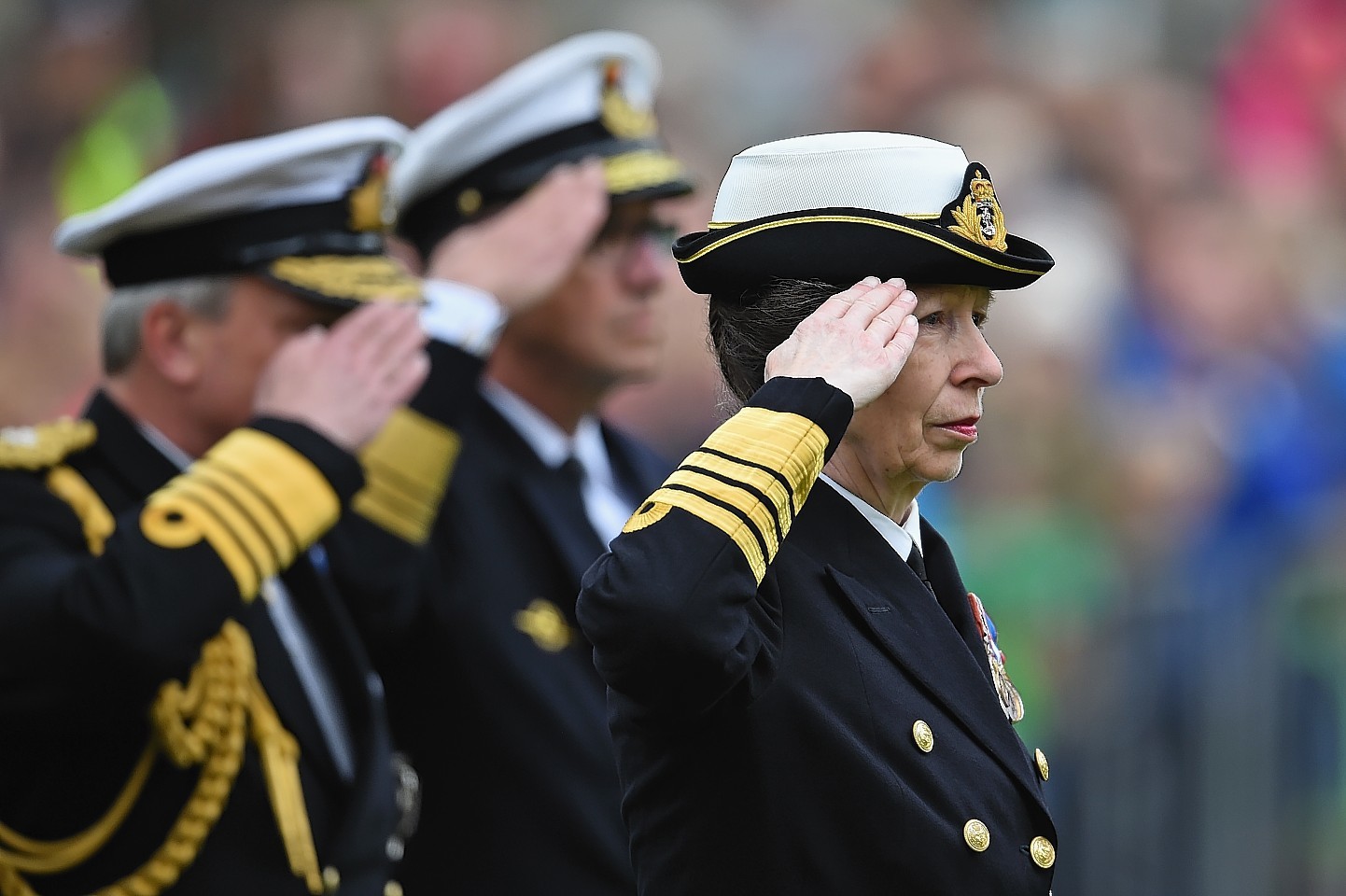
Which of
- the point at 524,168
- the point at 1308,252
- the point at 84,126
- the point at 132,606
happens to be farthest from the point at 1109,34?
the point at 132,606

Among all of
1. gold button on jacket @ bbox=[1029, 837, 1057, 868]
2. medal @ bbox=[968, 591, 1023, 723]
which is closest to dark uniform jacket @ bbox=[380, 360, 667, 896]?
medal @ bbox=[968, 591, 1023, 723]

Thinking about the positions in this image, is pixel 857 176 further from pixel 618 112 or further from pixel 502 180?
pixel 618 112

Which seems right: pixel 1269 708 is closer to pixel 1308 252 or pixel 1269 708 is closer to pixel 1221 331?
pixel 1221 331

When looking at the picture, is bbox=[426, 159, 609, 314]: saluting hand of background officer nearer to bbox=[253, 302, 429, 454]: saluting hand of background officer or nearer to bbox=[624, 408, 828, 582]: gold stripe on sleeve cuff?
bbox=[253, 302, 429, 454]: saluting hand of background officer

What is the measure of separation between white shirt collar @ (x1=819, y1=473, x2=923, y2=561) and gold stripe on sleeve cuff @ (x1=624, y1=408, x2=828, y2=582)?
233 millimetres

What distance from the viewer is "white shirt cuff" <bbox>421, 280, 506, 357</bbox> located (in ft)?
14.7

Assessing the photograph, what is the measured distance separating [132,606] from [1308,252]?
700 cm

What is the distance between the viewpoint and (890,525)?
2.96 meters

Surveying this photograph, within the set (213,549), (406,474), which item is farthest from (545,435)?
(213,549)

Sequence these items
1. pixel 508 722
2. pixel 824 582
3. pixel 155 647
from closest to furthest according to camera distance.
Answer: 1. pixel 824 582
2. pixel 155 647
3. pixel 508 722

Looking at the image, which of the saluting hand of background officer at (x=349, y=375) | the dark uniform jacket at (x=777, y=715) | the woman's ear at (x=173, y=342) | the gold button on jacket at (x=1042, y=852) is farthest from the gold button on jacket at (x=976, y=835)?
the woman's ear at (x=173, y=342)

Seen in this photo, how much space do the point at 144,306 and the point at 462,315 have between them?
0.72 meters

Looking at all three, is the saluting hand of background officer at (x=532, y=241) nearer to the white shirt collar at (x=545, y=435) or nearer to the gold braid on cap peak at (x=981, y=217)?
the white shirt collar at (x=545, y=435)

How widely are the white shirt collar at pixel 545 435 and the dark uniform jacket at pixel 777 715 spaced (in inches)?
82.1
